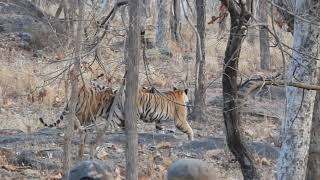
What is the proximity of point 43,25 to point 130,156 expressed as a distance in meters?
15.9

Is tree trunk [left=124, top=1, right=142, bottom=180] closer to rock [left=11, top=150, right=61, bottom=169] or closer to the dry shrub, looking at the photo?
rock [left=11, top=150, right=61, bottom=169]

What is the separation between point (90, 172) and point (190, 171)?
15.3 inches

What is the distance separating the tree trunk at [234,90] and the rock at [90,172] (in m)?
3.78

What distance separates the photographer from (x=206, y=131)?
542 inches

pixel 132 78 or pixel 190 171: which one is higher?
pixel 132 78

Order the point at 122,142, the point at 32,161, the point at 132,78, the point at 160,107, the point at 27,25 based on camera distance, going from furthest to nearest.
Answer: the point at 27,25 → the point at 160,107 → the point at 122,142 → the point at 32,161 → the point at 132,78

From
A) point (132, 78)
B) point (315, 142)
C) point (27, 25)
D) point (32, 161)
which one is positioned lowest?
point (32, 161)

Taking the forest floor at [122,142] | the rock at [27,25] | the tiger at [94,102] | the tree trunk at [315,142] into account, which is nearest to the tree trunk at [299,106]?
the tree trunk at [315,142]

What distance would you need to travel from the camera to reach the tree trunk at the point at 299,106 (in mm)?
7137

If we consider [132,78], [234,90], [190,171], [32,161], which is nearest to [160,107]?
[32,161]

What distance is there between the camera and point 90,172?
2.59 metres

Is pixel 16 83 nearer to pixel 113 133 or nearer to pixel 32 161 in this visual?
pixel 113 133

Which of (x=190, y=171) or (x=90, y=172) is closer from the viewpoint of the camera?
(x=190, y=171)

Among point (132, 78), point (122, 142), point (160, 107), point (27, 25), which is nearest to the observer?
point (132, 78)
